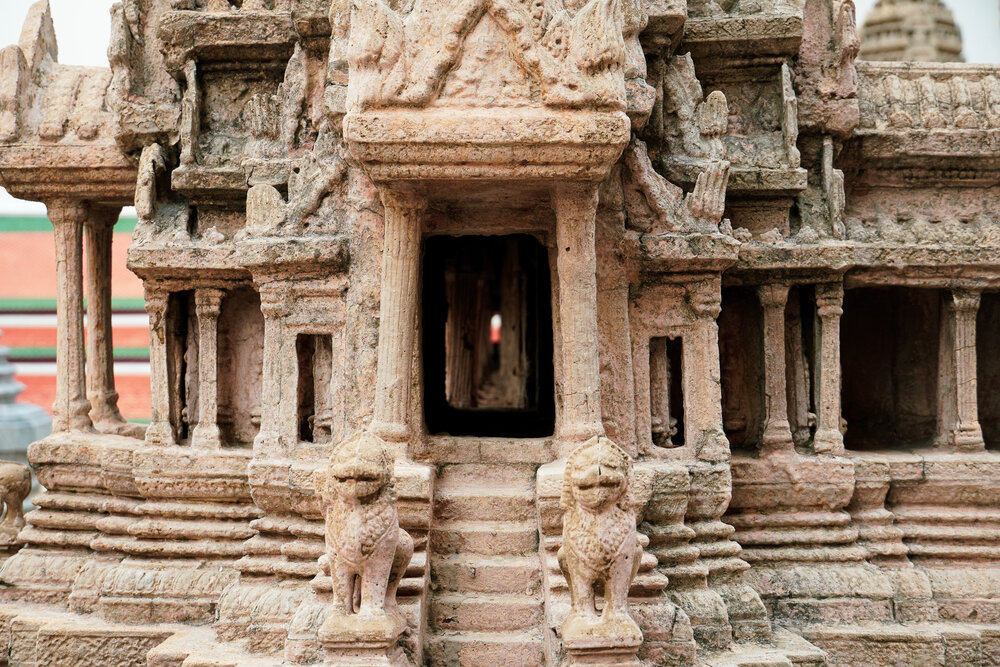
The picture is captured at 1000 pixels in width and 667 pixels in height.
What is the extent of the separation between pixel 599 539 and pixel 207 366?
3903mm

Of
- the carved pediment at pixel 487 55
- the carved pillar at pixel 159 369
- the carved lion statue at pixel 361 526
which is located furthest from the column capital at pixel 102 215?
the carved lion statue at pixel 361 526

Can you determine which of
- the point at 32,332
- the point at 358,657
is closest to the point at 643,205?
the point at 358,657

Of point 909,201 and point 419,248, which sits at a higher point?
→ point 909,201

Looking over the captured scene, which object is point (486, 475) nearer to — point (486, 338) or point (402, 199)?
point (402, 199)

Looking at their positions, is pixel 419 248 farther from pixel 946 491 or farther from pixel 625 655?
pixel 946 491

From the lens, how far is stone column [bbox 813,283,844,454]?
8078 mm

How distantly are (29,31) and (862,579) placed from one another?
8.14 metres

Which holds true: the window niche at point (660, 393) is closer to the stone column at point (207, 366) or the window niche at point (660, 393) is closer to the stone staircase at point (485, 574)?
the stone staircase at point (485, 574)

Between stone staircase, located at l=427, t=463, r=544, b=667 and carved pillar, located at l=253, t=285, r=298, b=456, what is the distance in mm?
1218

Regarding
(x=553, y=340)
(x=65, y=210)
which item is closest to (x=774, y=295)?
(x=553, y=340)

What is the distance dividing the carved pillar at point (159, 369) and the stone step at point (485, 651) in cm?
319

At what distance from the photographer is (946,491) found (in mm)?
8125

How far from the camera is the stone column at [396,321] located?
263 inches

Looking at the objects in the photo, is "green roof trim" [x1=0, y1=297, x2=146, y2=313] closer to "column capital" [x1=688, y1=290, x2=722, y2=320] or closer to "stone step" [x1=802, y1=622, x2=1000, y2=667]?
"column capital" [x1=688, y1=290, x2=722, y2=320]
